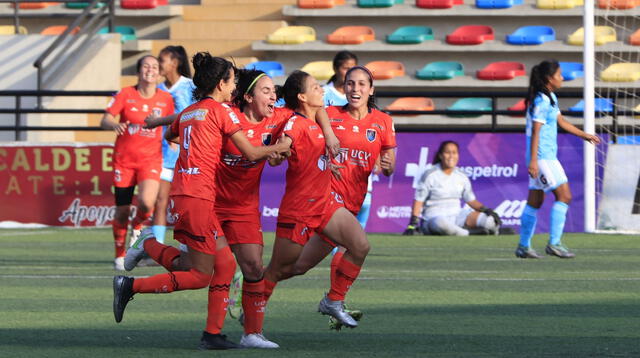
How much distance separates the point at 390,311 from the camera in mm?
→ 8492

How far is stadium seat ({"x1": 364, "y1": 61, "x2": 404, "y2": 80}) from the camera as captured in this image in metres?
27.1

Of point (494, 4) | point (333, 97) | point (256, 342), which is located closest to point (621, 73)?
point (494, 4)

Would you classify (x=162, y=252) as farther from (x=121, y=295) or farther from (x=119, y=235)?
(x=119, y=235)

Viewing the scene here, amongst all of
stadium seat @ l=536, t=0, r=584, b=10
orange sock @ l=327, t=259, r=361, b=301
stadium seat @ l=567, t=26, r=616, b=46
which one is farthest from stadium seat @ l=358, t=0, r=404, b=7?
orange sock @ l=327, t=259, r=361, b=301

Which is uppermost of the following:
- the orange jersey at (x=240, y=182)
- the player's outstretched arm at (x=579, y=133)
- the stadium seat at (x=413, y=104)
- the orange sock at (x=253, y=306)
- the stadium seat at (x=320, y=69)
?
the stadium seat at (x=320, y=69)

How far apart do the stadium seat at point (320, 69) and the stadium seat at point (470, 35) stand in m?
2.81

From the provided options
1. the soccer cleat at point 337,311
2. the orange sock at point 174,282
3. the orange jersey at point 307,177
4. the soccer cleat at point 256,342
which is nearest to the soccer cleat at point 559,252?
the soccer cleat at point 337,311

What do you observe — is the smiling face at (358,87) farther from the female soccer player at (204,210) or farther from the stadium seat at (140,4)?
the stadium seat at (140,4)

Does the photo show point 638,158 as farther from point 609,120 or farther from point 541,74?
point 541,74

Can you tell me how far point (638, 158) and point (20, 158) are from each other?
8669 mm

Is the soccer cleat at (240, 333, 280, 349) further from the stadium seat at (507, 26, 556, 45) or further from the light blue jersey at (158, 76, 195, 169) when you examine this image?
the stadium seat at (507, 26, 556, 45)

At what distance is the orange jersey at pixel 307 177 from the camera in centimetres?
729

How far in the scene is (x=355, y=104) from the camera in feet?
28.3

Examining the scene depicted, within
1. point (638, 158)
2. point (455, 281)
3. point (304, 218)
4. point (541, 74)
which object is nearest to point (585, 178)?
point (638, 158)
